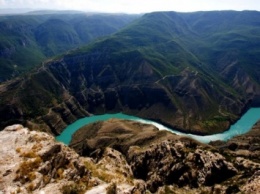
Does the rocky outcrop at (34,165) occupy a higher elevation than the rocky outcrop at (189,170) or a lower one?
higher

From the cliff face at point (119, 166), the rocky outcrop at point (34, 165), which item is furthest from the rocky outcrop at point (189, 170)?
the rocky outcrop at point (34, 165)

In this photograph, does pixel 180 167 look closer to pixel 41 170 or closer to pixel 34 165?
pixel 41 170

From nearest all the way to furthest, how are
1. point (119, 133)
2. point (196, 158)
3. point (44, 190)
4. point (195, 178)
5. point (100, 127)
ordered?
point (44, 190) → point (195, 178) → point (196, 158) → point (119, 133) → point (100, 127)

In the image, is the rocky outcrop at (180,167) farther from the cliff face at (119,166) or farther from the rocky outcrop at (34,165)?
the rocky outcrop at (34,165)

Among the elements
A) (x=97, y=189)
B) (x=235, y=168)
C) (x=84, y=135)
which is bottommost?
(x=84, y=135)

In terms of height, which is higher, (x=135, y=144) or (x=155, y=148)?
(x=155, y=148)

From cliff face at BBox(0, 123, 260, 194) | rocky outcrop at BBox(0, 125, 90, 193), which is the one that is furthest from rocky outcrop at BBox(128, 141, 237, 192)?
rocky outcrop at BBox(0, 125, 90, 193)

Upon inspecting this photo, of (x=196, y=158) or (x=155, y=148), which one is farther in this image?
(x=155, y=148)

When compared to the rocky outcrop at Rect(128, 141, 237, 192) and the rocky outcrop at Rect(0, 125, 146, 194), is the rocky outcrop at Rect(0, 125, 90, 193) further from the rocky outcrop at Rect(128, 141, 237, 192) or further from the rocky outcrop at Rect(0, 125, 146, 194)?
the rocky outcrop at Rect(128, 141, 237, 192)

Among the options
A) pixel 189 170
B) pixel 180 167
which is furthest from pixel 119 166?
pixel 189 170

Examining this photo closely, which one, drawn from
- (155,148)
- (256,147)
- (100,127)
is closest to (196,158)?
(155,148)

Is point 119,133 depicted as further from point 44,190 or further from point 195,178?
point 44,190
